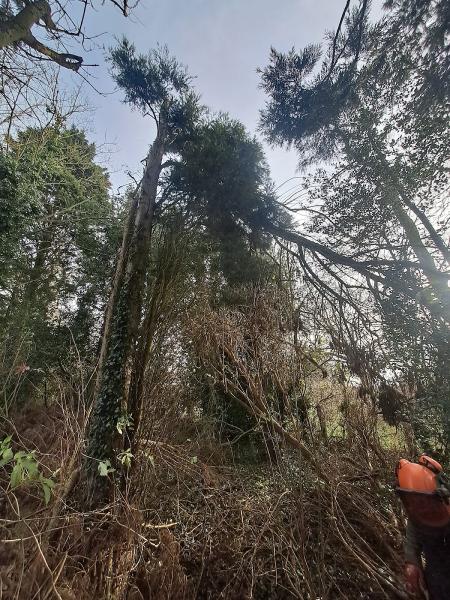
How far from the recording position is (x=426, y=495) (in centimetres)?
213

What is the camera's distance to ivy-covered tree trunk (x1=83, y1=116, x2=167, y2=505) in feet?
14.3

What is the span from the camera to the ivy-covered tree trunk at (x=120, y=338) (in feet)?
14.3

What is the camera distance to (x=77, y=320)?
989 centimetres

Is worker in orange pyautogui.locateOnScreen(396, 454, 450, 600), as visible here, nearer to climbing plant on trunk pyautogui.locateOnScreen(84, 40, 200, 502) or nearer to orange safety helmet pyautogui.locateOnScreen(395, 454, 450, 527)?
orange safety helmet pyautogui.locateOnScreen(395, 454, 450, 527)

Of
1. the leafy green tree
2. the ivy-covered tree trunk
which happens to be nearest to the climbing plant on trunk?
the ivy-covered tree trunk

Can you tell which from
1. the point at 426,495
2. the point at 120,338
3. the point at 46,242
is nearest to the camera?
the point at 426,495

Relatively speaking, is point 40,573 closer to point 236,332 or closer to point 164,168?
point 236,332

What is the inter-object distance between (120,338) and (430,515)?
4654 mm

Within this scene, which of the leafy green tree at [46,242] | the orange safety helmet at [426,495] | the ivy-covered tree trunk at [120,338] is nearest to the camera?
the orange safety helmet at [426,495]

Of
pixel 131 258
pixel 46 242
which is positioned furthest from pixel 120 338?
pixel 46 242

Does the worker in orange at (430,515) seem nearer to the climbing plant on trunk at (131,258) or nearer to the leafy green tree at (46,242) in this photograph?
the climbing plant on trunk at (131,258)

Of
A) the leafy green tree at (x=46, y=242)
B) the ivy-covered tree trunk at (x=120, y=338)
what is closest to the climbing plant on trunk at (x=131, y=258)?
the ivy-covered tree trunk at (x=120, y=338)

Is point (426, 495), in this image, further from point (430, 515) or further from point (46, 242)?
point (46, 242)

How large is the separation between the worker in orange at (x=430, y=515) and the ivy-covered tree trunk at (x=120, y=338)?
9.51ft
